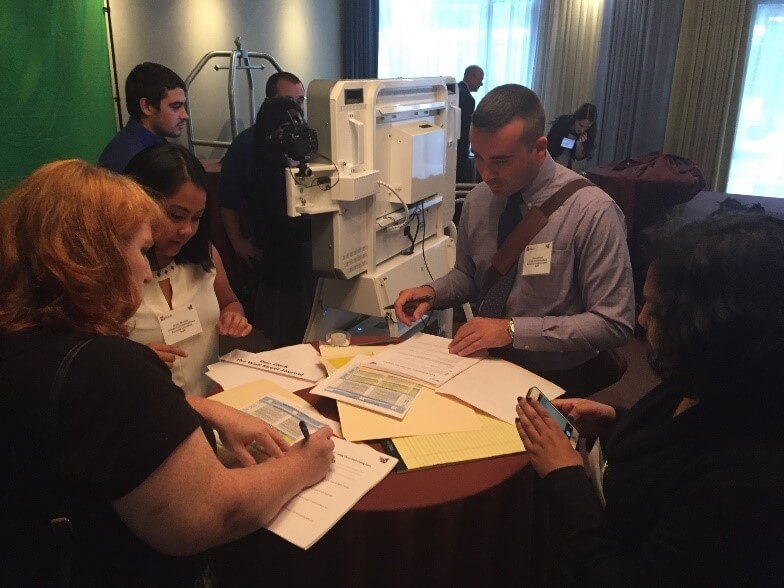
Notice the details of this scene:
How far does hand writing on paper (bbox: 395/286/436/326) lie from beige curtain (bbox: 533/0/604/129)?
4.75m

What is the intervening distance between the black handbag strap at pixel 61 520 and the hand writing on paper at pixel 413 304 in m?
1.25

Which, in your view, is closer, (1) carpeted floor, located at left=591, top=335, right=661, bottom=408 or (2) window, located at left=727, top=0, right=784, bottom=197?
(1) carpeted floor, located at left=591, top=335, right=661, bottom=408

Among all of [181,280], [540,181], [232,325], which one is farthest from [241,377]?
[540,181]

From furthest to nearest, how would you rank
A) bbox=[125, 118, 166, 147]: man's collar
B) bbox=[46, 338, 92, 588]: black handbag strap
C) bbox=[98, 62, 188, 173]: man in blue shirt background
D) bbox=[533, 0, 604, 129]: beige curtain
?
bbox=[533, 0, 604, 129]: beige curtain < bbox=[98, 62, 188, 173]: man in blue shirt background < bbox=[125, 118, 166, 147]: man's collar < bbox=[46, 338, 92, 588]: black handbag strap

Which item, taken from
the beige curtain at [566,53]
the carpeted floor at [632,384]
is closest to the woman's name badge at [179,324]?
the carpeted floor at [632,384]

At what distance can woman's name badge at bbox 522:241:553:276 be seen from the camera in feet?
5.73

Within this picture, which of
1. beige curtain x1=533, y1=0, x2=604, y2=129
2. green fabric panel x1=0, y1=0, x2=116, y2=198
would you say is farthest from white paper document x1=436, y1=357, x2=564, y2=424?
beige curtain x1=533, y1=0, x2=604, y2=129

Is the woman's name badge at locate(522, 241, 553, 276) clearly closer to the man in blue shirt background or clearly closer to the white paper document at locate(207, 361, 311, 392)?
the white paper document at locate(207, 361, 311, 392)

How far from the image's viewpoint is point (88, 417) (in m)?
0.78

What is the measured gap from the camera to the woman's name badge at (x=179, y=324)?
1.55 meters

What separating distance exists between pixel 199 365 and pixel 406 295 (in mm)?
701

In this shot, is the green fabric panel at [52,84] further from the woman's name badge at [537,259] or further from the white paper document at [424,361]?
the woman's name badge at [537,259]

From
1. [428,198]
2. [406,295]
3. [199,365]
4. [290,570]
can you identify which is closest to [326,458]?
[290,570]

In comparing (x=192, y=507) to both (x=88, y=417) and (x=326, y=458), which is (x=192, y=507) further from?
(x=326, y=458)
